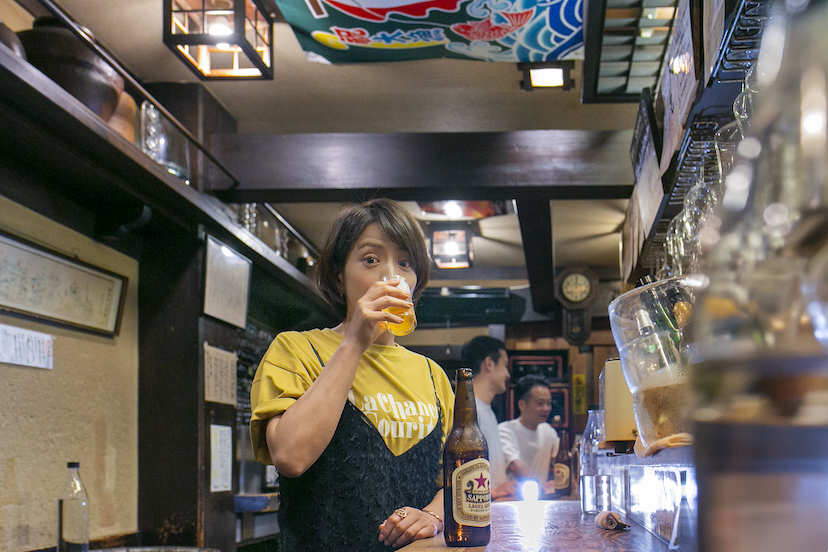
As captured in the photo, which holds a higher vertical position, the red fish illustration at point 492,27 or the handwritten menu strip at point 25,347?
the red fish illustration at point 492,27

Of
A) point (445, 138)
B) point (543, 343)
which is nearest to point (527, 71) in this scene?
point (445, 138)

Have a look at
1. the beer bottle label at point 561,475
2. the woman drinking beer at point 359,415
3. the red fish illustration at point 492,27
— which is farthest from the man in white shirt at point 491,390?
the woman drinking beer at point 359,415

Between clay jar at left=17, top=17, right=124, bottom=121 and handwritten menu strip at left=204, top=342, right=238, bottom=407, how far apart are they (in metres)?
1.41

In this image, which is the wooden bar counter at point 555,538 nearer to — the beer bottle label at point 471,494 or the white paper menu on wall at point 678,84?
the beer bottle label at point 471,494

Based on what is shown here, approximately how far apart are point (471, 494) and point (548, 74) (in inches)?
89.4

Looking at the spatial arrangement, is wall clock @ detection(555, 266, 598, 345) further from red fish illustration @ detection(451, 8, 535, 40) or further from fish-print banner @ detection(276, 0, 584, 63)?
red fish illustration @ detection(451, 8, 535, 40)

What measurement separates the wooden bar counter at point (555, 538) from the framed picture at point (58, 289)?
196 cm

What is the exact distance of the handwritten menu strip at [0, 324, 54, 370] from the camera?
246 centimetres

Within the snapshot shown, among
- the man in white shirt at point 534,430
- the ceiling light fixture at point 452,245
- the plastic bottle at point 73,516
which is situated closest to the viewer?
the plastic bottle at point 73,516

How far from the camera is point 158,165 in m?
2.78

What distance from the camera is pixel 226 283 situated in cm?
378

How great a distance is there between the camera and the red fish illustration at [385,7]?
2.18 m

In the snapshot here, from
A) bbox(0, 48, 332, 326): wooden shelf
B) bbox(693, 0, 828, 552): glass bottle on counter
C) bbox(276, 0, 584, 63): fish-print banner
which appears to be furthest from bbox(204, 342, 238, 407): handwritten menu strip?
bbox(693, 0, 828, 552): glass bottle on counter

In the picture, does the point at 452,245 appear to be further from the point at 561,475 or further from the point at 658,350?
the point at 658,350
